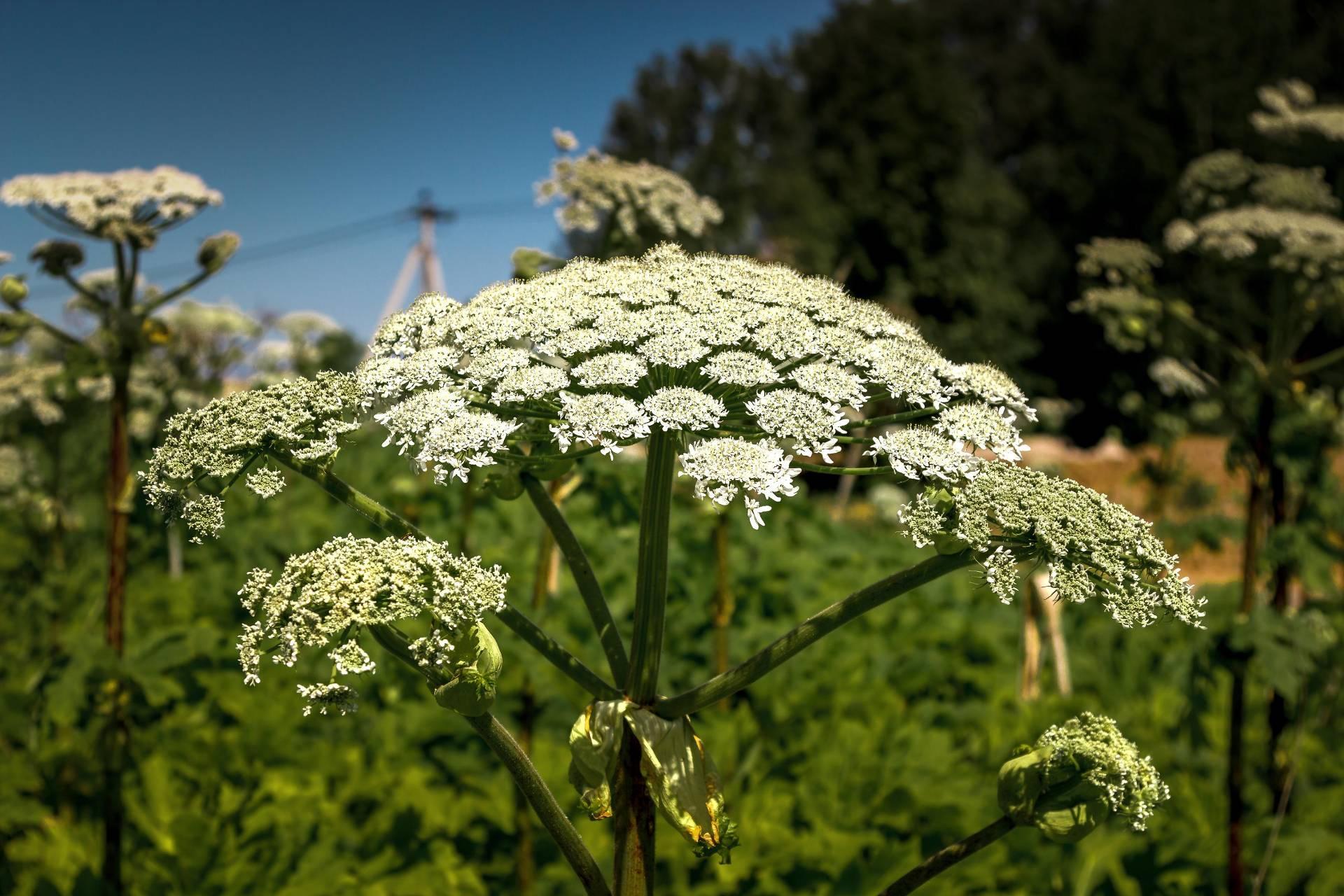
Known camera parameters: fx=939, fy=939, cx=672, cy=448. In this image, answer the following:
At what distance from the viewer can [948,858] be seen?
204 cm

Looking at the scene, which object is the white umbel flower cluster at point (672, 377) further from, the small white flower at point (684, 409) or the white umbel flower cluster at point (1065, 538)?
the white umbel flower cluster at point (1065, 538)

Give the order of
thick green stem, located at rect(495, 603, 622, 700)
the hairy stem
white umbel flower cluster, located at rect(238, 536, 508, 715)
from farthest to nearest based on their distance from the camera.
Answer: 1. the hairy stem
2. thick green stem, located at rect(495, 603, 622, 700)
3. white umbel flower cluster, located at rect(238, 536, 508, 715)

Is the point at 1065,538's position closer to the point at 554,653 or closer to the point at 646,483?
the point at 646,483

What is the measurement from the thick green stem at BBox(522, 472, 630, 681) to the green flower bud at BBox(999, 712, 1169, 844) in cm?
93

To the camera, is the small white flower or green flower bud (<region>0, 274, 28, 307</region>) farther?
green flower bud (<region>0, 274, 28, 307</region>)

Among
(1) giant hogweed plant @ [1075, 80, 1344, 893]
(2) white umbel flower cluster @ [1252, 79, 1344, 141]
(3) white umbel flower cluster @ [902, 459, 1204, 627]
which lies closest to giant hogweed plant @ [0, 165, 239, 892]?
(3) white umbel flower cluster @ [902, 459, 1204, 627]

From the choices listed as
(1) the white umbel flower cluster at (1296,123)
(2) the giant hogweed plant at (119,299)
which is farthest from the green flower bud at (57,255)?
(1) the white umbel flower cluster at (1296,123)

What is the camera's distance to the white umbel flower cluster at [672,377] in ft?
6.23

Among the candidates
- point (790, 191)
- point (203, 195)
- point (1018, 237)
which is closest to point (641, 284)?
point (203, 195)

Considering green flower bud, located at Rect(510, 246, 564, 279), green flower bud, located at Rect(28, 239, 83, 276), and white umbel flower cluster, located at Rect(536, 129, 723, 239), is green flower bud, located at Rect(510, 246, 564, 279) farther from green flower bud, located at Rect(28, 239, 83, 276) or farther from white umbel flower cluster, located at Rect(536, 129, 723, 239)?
green flower bud, located at Rect(28, 239, 83, 276)

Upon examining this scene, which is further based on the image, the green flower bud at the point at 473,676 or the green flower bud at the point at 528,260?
the green flower bud at the point at 528,260

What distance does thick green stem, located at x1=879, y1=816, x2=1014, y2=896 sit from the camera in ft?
6.59

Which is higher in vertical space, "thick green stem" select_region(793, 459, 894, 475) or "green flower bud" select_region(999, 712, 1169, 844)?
"thick green stem" select_region(793, 459, 894, 475)

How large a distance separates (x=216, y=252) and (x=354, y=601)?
331 cm
